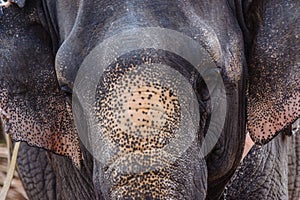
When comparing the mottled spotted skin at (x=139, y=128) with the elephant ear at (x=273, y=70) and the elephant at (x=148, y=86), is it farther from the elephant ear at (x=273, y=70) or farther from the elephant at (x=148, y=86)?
the elephant ear at (x=273, y=70)

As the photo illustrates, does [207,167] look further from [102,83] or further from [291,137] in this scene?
[291,137]

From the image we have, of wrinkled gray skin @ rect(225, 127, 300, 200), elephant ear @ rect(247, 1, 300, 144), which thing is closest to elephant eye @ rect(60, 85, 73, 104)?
elephant ear @ rect(247, 1, 300, 144)

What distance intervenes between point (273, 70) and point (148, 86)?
64cm

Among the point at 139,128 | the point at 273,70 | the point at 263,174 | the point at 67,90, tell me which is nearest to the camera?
the point at 139,128

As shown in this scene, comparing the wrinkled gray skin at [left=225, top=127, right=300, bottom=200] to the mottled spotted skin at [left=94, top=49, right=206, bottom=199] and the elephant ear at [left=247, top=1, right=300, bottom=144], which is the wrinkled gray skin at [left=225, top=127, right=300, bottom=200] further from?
the mottled spotted skin at [left=94, top=49, right=206, bottom=199]

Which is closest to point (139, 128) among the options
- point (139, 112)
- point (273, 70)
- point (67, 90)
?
point (139, 112)

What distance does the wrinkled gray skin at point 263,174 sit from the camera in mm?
4125

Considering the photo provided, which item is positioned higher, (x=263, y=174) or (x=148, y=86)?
(x=148, y=86)

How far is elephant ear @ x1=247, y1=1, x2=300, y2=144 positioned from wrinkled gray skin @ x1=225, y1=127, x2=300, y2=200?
0.43 meters

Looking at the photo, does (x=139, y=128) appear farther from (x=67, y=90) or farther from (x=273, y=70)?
(x=273, y=70)

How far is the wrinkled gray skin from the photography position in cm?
412

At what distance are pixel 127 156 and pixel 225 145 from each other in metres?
0.70

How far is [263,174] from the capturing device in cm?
417

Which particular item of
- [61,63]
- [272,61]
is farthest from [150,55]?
[272,61]
